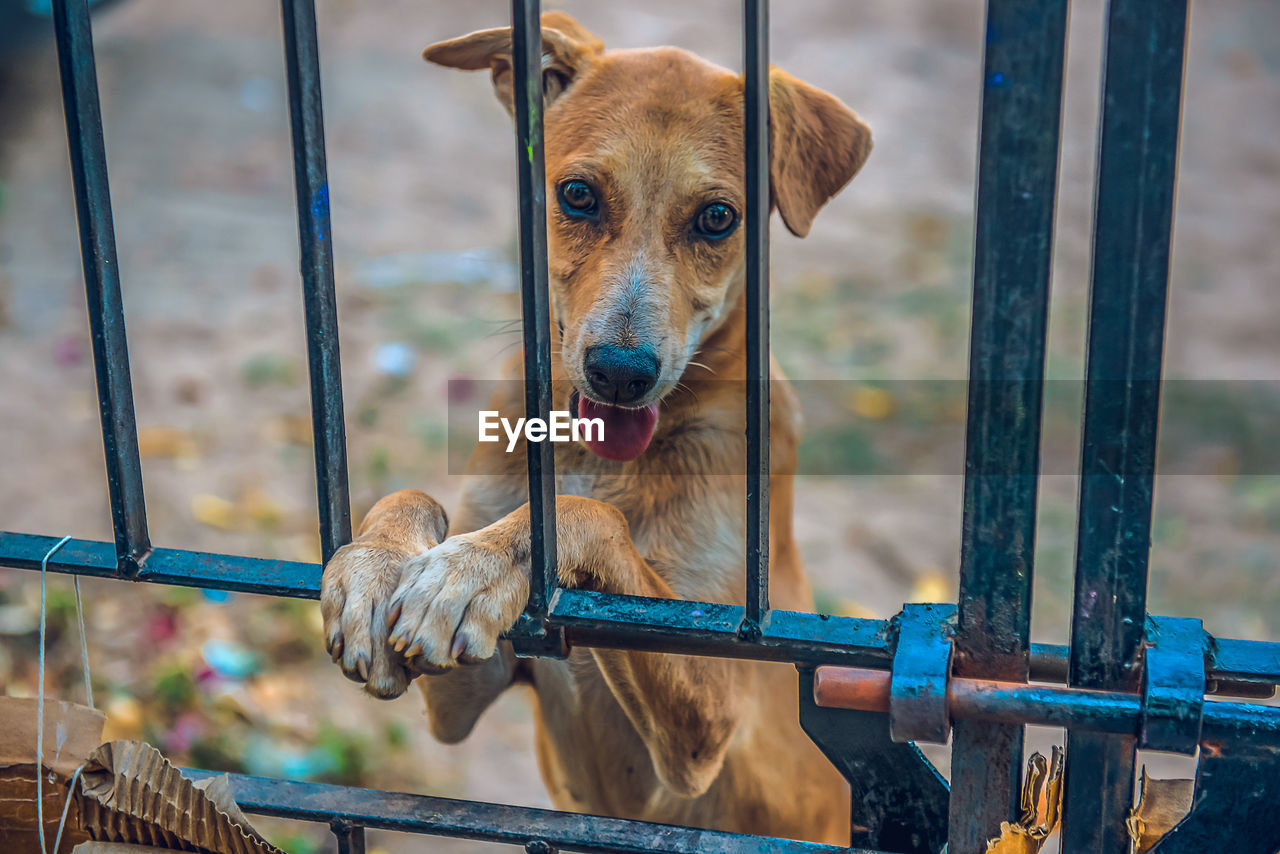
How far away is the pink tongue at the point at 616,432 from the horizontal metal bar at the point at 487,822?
33.1 inches

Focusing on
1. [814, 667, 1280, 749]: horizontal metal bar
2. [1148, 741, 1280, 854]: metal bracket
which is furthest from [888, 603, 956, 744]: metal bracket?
[1148, 741, 1280, 854]: metal bracket

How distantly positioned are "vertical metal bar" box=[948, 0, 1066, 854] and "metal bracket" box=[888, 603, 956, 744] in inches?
1.7

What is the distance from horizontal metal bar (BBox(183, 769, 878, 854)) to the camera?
4.68 feet

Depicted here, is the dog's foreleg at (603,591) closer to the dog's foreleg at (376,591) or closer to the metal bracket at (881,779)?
the dog's foreleg at (376,591)

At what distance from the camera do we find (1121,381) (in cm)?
117

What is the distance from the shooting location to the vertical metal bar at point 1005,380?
1137 mm

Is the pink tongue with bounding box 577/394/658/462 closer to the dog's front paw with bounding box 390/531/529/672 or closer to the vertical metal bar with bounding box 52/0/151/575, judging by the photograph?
the dog's front paw with bounding box 390/531/529/672

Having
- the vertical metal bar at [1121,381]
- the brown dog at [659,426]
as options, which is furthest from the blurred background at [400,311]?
the vertical metal bar at [1121,381]

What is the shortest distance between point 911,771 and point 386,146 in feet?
22.8

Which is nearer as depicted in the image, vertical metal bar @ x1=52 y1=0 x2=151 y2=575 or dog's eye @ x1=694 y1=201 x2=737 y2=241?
vertical metal bar @ x1=52 y1=0 x2=151 y2=575

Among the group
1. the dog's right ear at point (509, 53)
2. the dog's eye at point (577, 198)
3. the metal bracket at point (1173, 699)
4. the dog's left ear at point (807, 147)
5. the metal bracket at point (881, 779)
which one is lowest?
the metal bracket at point (881, 779)

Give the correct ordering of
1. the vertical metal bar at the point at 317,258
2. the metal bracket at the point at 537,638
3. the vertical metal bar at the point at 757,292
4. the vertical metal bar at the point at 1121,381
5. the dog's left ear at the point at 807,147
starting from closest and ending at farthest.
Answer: the vertical metal bar at the point at 1121,381 → the vertical metal bar at the point at 757,292 → the vertical metal bar at the point at 317,258 → the metal bracket at the point at 537,638 → the dog's left ear at the point at 807,147

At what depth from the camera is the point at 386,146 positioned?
7.64 m

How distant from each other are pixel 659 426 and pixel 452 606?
0.90 m
